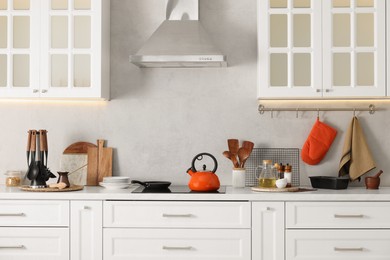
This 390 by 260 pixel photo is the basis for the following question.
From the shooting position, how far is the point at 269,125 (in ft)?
14.5

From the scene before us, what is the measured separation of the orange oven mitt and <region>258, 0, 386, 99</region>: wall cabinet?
0.30 metres

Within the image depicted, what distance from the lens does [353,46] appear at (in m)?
4.12

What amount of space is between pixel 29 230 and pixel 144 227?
2.35 feet

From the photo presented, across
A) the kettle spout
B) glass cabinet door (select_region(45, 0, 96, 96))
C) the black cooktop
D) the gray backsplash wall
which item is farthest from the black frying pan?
glass cabinet door (select_region(45, 0, 96, 96))

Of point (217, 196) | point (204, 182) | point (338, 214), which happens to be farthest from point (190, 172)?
point (338, 214)

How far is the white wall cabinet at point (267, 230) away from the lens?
12.5ft

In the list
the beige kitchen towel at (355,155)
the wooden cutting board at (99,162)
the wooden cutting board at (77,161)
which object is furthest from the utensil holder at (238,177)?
the wooden cutting board at (77,161)

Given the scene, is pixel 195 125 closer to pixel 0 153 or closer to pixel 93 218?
pixel 93 218

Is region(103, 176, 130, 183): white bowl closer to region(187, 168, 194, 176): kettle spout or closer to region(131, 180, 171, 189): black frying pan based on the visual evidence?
region(131, 180, 171, 189): black frying pan

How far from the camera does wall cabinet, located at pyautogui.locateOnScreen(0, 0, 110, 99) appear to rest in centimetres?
414

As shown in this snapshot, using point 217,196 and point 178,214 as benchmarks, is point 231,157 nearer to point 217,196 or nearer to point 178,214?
point 217,196

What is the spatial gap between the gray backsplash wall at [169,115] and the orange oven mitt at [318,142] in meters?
0.07

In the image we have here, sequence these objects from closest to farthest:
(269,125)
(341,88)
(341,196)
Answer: (341,196) < (341,88) < (269,125)

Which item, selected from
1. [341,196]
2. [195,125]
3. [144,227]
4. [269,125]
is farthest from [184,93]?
[341,196]
